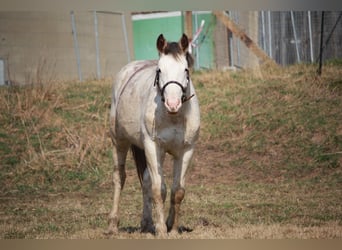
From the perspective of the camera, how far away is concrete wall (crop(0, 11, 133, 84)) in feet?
73.0

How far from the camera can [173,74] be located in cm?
752

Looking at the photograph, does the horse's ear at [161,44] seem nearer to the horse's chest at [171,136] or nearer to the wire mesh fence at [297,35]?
the horse's chest at [171,136]

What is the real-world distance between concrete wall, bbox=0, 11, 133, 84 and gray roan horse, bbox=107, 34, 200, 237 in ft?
43.4

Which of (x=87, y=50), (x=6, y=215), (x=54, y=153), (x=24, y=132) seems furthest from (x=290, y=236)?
(x=87, y=50)

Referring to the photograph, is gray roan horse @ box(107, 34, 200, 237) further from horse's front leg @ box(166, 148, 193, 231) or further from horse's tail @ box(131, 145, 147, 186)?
horse's tail @ box(131, 145, 147, 186)

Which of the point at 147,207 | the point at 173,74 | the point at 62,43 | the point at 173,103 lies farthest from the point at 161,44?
the point at 62,43

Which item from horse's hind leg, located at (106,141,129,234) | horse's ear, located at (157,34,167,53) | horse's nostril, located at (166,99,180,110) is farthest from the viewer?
horse's hind leg, located at (106,141,129,234)

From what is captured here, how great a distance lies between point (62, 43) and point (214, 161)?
31.5 feet

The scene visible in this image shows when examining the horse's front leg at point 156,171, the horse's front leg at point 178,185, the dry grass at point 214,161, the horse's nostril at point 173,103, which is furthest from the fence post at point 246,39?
the horse's nostril at point 173,103

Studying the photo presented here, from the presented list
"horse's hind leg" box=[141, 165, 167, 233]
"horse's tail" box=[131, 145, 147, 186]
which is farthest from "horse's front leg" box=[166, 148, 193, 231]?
"horse's tail" box=[131, 145, 147, 186]

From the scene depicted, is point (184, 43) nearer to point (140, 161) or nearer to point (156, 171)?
point (156, 171)

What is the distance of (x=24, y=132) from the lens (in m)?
16.4

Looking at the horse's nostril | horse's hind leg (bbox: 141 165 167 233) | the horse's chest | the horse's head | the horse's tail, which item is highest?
the horse's head

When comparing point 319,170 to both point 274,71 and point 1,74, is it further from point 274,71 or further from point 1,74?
point 1,74
